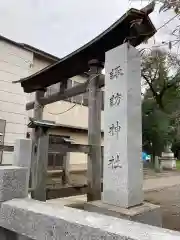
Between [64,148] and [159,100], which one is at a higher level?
[159,100]

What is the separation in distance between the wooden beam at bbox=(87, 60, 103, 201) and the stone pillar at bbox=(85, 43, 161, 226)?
1.40 meters

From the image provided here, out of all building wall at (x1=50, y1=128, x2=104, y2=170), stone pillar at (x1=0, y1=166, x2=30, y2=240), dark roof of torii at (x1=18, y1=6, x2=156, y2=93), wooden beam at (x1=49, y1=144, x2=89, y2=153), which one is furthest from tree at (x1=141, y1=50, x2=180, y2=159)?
building wall at (x1=50, y1=128, x2=104, y2=170)

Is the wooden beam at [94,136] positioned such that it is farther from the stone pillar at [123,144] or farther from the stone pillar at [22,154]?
the stone pillar at [22,154]

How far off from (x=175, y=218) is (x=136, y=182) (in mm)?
2804

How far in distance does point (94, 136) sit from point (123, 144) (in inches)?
73.8

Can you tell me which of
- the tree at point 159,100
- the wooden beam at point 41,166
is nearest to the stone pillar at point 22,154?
the wooden beam at point 41,166

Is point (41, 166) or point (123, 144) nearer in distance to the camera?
point (123, 144)

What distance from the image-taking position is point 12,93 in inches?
432

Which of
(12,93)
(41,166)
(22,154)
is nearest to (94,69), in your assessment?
(41,166)

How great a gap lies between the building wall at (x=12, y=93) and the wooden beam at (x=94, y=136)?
246 inches

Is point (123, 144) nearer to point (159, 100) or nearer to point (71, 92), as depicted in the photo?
point (71, 92)

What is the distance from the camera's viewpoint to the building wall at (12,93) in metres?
10.6

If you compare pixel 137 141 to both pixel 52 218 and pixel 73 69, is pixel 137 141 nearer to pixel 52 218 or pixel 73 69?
pixel 52 218

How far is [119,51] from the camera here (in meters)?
3.81
